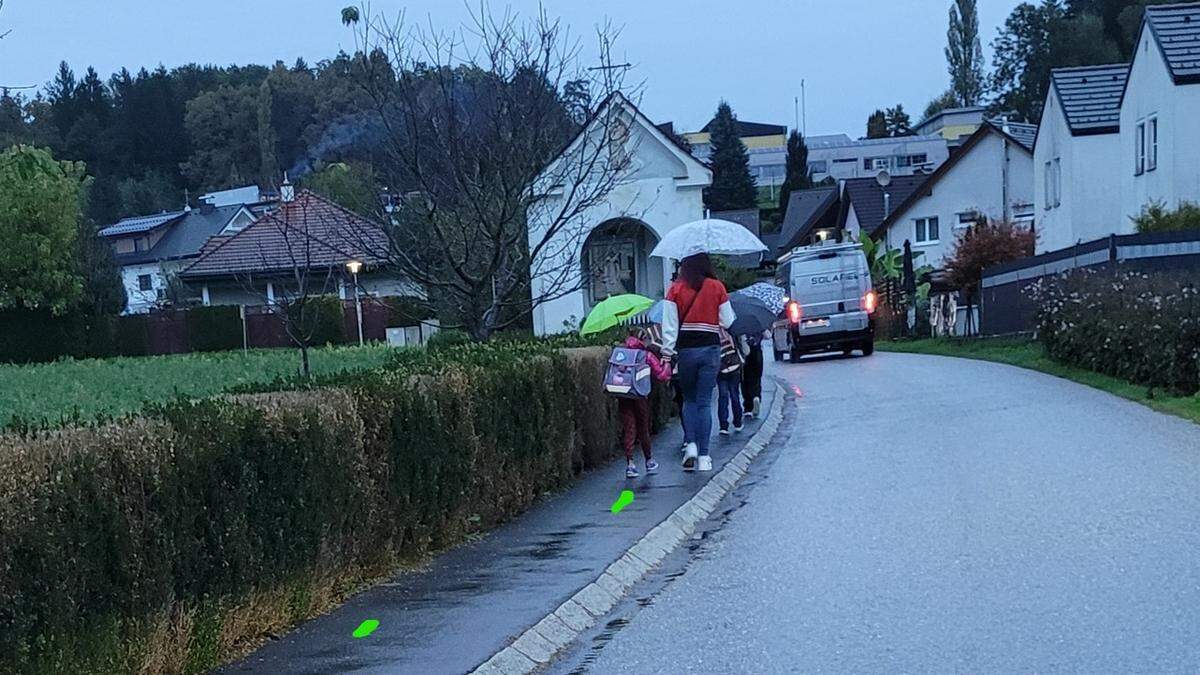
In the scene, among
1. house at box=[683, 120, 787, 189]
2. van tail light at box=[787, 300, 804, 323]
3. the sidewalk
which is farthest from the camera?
house at box=[683, 120, 787, 189]

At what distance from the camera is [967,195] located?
57906 millimetres

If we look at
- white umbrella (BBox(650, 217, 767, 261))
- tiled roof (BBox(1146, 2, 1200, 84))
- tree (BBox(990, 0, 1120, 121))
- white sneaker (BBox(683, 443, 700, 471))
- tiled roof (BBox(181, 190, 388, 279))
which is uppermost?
tree (BBox(990, 0, 1120, 121))

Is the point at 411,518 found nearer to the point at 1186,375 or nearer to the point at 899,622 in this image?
the point at 899,622

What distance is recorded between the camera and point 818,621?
7.18 metres

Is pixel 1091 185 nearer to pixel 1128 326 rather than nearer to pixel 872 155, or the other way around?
pixel 1128 326

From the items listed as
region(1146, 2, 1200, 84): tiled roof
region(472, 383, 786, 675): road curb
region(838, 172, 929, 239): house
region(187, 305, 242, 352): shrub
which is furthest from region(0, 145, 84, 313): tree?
region(472, 383, 786, 675): road curb

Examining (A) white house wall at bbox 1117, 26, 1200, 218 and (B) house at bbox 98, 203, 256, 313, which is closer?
(A) white house wall at bbox 1117, 26, 1200, 218

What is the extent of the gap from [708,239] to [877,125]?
125m

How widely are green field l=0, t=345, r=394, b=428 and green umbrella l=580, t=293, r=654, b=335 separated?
4295 mm

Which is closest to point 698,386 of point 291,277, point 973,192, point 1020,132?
point 291,277

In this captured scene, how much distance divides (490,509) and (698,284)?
332 centimetres

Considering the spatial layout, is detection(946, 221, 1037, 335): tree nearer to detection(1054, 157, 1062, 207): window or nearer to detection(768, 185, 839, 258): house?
detection(1054, 157, 1062, 207): window

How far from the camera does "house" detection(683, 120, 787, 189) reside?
121 m

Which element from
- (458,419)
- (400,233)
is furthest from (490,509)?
(400,233)
